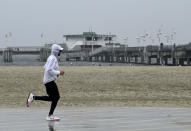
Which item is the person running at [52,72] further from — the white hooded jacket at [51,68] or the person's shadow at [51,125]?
the person's shadow at [51,125]

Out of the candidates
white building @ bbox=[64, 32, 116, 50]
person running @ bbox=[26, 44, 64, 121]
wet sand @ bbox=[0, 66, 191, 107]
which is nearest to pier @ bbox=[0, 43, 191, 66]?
white building @ bbox=[64, 32, 116, 50]

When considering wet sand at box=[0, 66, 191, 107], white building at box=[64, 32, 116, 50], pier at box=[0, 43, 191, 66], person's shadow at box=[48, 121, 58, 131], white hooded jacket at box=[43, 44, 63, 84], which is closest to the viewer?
person's shadow at box=[48, 121, 58, 131]

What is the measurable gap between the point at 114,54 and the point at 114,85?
412 ft

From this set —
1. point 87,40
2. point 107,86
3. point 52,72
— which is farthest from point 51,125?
point 87,40

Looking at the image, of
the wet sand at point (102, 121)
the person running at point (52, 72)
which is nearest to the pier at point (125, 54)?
the wet sand at point (102, 121)

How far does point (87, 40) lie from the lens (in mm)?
171875

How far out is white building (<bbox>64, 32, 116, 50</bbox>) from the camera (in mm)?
170788

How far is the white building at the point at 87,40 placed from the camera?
6724 inches

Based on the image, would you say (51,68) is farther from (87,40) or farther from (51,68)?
(87,40)

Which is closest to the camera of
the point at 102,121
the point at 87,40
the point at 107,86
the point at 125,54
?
the point at 102,121

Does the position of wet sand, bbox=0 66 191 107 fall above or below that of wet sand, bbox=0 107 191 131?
below

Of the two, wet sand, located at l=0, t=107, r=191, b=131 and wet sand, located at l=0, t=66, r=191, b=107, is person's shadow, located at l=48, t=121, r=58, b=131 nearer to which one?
wet sand, located at l=0, t=107, r=191, b=131

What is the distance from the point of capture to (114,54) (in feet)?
504

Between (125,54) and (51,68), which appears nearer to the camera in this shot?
(51,68)
